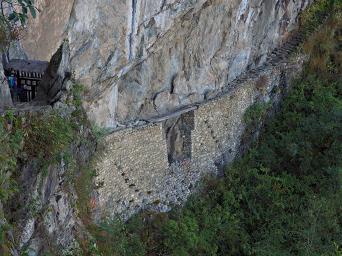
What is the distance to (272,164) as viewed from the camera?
38.7ft

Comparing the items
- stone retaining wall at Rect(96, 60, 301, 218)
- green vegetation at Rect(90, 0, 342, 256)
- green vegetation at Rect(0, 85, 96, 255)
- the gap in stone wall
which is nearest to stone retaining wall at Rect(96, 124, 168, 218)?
stone retaining wall at Rect(96, 60, 301, 218)

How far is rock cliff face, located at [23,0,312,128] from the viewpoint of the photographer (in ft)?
27.3

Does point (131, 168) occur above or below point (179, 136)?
below

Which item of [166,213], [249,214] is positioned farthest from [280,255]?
[166,213]

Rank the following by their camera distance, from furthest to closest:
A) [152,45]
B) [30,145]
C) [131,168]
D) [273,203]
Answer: [273,203] → [131,168] → [152,45] → [30,145]

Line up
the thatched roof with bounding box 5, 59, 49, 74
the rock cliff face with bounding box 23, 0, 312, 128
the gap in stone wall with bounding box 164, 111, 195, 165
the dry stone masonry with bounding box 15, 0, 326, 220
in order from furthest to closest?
the gap in stone wall with bounding box 164, 111, 195, 165
the dry stone masonry with bounding box 15, 0, 326, 220
the rock cliff face with bounding box 23, 0, 312, 128
the thatched roof with bounding box 5, 59, 49, 74

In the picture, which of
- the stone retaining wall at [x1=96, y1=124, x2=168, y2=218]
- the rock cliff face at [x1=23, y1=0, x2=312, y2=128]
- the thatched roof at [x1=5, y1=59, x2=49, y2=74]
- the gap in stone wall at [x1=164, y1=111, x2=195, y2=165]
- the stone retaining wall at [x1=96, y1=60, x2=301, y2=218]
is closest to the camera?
the thatched roof at [x1=5, y1=59, x2=49, y2=74]

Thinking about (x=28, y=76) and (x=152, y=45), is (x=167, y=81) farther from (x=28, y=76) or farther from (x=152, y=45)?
(x=28, y=76)

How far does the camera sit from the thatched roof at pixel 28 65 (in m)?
7.45

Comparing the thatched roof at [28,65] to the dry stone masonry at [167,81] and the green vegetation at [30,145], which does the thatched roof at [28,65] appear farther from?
the green vegetation at [30,145]

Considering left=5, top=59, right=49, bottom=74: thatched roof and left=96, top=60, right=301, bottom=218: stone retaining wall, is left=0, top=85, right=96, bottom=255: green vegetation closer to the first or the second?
left=5, top=59, right=49, bottom=74: thatched roof

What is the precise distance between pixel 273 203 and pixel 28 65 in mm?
5810

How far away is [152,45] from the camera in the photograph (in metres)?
9.77

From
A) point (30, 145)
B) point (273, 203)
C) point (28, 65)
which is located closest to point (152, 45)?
point (28, 65)
